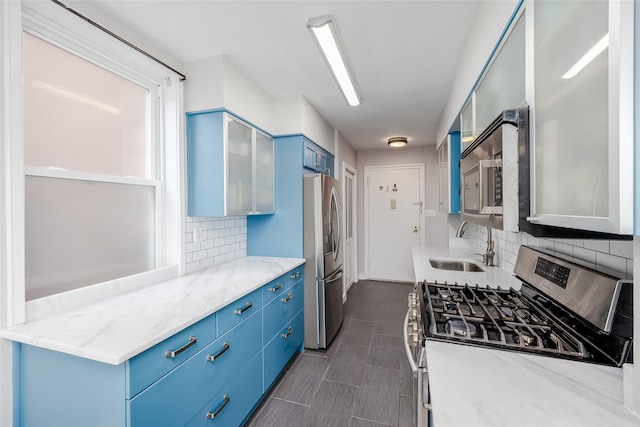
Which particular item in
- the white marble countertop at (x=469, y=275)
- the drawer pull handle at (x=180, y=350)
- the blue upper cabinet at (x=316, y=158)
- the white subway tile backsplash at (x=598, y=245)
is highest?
the blue upper cabinet at (x=316, y=158)

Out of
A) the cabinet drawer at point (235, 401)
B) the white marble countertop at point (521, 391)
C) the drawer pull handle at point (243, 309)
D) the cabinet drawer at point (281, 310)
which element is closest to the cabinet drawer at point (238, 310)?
the drawer pull handle at point (243, 309)

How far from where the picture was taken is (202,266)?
224 centimetres

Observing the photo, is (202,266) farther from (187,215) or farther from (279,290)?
(279,290)

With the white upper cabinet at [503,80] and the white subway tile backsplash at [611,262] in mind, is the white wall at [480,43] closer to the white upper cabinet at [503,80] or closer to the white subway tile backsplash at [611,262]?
the white upper cabinet at [503,80]

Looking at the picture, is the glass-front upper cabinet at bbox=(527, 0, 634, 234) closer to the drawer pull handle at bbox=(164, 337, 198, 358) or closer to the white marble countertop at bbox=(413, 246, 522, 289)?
the white marble countertop at bbox=(413, 246, 522, 289)

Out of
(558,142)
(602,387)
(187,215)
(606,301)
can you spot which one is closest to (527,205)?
(558,142)

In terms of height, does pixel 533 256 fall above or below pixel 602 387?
above

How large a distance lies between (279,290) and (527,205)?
68.3 inches

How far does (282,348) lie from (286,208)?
1266 mm

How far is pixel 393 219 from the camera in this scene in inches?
194

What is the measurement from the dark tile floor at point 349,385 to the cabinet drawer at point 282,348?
127 millimetres

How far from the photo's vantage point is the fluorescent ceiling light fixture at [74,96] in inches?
53.2

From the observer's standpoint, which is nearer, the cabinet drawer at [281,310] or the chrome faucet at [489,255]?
the cabinet drawer at [281,310]

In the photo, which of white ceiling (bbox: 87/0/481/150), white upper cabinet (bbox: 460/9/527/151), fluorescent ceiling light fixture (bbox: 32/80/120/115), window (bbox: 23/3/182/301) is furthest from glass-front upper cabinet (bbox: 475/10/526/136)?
fluorescent ceiling light fixture (bbox: 32/80/120/115)
